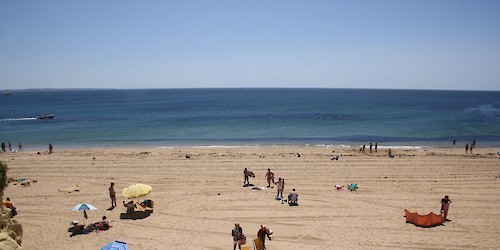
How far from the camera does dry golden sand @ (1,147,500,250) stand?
12484 millimetres

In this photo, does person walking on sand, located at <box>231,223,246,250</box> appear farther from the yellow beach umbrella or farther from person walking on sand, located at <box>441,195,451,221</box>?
person walking on sand, located at <box>441,195,451,221</box>

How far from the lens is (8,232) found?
10242 mm

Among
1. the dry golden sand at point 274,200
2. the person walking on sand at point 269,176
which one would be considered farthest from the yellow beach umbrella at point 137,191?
the person walking on sand at point 269,176

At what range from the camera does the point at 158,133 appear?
4775 cm

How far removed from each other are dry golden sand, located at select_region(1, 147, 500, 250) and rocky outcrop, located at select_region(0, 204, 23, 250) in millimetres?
1436

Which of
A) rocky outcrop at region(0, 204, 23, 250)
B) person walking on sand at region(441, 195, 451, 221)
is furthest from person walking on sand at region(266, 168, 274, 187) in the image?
rocky outcrop at region(0, 204, 23, 250)

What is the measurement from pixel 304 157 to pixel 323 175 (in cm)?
634

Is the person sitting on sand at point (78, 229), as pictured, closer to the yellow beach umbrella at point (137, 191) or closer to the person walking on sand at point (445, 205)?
the yellow beach umbrella at point (137, 191)

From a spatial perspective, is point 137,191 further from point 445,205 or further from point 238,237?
point 445,205

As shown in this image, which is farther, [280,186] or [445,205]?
[280,186]

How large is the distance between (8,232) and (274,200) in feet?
35.3

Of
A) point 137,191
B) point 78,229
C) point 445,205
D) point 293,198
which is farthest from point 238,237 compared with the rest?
point 445,205

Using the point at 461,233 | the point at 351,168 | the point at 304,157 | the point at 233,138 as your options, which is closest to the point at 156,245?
the point at 461,233

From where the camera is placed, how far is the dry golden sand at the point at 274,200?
12.5 metres
